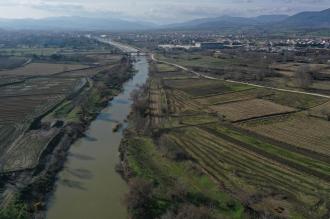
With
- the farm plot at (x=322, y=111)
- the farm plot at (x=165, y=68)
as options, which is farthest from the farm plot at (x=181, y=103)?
the farm plot at (x=165, y=68)

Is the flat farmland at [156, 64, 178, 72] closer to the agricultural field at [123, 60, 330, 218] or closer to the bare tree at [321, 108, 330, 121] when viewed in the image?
the agricultural field at [123, 60, 330, 218]

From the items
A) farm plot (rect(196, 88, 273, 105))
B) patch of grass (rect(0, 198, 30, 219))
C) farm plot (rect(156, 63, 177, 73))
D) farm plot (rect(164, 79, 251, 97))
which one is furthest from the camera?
farm plot (rect(156, 63, 177, 73))

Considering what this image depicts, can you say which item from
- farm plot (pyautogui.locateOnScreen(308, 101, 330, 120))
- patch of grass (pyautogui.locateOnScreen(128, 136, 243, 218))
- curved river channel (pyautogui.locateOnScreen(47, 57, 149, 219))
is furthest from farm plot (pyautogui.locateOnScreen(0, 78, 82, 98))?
farm plot (pyautogui.locateOnScreen(308, 101, 330, 120))

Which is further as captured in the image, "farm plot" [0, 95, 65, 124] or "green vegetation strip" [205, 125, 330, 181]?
"farm plot" [0, 95, 65, 124]

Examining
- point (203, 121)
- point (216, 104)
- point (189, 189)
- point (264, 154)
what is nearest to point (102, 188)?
point (189, 189)

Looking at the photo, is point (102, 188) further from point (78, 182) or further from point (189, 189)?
point (189, 189)

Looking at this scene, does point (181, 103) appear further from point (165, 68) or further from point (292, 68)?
point (292, 68)
